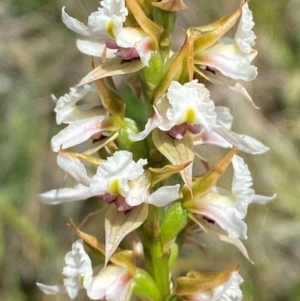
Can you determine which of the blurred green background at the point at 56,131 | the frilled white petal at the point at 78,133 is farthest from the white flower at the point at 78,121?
the blurred green background at the point at 56,131

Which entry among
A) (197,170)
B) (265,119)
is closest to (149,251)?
(197,170)

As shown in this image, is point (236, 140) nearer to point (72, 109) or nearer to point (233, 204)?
point (233, 204)

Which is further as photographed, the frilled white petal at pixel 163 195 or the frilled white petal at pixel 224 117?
the frilled white petal at pixel 224 117

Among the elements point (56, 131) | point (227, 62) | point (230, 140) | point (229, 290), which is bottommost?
point (56, 131)

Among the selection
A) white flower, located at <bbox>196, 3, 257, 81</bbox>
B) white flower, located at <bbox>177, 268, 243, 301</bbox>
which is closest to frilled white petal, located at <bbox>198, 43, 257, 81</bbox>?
white flower, located at <bbox>196, 3, 257, 81</bbox>

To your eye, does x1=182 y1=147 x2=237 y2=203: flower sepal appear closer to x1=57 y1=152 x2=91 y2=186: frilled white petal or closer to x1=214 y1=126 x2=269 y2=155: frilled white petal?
x1=214 y1=126 x2=269 y2=155: frilled white petal

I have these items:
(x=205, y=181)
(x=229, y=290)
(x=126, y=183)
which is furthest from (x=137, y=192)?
(x=229, y=290)

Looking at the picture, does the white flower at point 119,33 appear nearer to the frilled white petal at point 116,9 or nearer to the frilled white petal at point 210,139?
the frilled white petal at point 116,9
